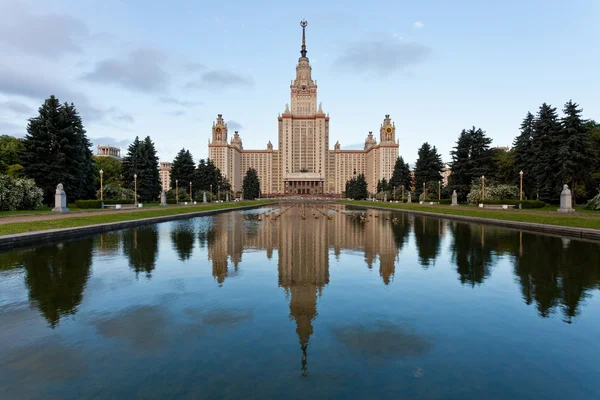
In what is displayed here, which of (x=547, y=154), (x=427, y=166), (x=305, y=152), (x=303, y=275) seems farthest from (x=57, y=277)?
(x=305, y=152)

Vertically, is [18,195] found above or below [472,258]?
above

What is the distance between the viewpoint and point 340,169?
17338 centimetres

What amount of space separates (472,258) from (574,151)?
35804mm

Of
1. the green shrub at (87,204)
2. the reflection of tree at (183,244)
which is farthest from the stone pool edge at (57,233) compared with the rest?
the green shrub at (87,204)

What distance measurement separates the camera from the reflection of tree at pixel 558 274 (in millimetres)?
6469

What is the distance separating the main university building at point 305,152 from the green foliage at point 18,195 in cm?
11728

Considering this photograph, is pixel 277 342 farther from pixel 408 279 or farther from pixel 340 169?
pixel 340 169

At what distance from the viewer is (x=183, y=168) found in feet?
220

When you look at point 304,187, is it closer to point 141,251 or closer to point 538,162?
point 538,162

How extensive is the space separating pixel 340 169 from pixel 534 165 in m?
130

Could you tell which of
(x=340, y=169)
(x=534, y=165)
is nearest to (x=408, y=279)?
(x=534, y=165)

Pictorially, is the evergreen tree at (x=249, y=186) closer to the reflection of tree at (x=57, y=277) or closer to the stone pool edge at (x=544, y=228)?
the stone pool edge at (x=544, y=228)

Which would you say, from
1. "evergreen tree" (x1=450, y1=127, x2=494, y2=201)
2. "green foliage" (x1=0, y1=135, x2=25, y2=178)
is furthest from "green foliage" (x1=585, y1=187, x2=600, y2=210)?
"green foliage" (x1=0, y1=135, x2=25, y2=178)

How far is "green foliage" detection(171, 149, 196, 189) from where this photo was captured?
66.4 m
